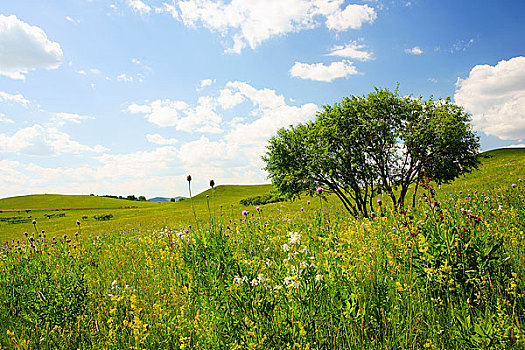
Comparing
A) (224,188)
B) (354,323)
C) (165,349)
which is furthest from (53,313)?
(224,188)

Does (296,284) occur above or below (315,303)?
above

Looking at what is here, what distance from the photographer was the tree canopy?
1267 centimetres

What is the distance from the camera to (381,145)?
12.9m

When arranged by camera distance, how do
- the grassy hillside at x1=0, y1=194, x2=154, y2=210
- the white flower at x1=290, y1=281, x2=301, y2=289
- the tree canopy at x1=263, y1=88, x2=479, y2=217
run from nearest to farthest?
the white flower at x1=290, y1=281, x2=301, y2=289
the tree canopy at x1=263, y1=88, x2=479, y2=217
the grassy hillside at x1=0, y1=194, x2=154, y2=210

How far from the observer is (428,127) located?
12.7 m

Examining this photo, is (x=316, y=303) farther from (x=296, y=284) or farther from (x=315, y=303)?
(x=296, y=284)

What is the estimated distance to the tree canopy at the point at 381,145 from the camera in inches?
499

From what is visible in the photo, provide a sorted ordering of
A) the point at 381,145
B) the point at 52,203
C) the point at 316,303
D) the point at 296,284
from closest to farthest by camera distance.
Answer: the point at 296,284 < the point at 316,303 < the point at 381,145 < the point at 52,203

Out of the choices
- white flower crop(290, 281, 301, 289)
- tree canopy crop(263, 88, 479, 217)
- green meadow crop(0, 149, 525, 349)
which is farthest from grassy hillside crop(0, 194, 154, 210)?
white flower crop(290, 281, 301, 289)

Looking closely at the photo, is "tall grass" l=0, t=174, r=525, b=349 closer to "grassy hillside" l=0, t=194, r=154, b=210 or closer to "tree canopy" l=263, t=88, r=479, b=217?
"tree canopy" l=263, t=88, r=479, b=217

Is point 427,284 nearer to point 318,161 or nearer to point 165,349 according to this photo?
point 165,349

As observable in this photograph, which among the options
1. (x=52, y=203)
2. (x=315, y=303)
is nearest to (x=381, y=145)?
(x=315, y=303)

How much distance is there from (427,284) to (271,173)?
11677 mm

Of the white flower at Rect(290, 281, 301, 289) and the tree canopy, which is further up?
the tree canopy
